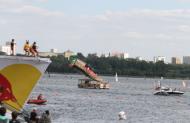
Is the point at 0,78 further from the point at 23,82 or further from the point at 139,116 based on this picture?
the point at 139,116

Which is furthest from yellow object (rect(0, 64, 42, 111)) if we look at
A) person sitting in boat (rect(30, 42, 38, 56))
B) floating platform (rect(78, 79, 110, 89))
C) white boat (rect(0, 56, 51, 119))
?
floating platform (rect(78, 79, 110, 89))

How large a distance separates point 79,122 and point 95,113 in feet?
49.5

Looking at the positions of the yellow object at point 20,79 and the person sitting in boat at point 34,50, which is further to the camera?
the person sitting in boat at point 34,50

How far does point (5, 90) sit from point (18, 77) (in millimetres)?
1081

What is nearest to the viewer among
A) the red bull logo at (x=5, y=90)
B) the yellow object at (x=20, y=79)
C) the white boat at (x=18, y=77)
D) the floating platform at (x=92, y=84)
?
the red bull logo at (x=5, y=90)

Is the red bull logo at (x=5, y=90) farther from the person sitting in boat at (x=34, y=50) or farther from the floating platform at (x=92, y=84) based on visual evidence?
the floating platform at (x=92, y=84)

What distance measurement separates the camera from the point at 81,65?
429ft

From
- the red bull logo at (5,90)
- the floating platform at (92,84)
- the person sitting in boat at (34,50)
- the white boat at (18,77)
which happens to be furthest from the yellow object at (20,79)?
the floating platform at (92,84)

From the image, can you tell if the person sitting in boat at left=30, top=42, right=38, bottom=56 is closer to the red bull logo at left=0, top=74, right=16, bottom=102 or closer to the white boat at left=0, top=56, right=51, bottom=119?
the white boat at left=0, top=56, right=51, bottom=119

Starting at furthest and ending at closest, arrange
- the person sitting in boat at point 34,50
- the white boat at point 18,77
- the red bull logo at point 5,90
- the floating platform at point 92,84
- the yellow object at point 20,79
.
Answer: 1. the floating platform at point 92,84
2. the person sitting in boat at point 34,50
3. the yellow object at point 20,79
4. the white boat at point 18,77
5. the red bull logo at point 5,90

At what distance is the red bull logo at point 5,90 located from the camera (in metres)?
32.2

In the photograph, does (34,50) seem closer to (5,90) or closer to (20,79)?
(20,79)

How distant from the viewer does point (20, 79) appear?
3309cm

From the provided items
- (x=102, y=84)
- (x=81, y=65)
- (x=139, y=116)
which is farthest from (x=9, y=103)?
(x=102, y=84)
